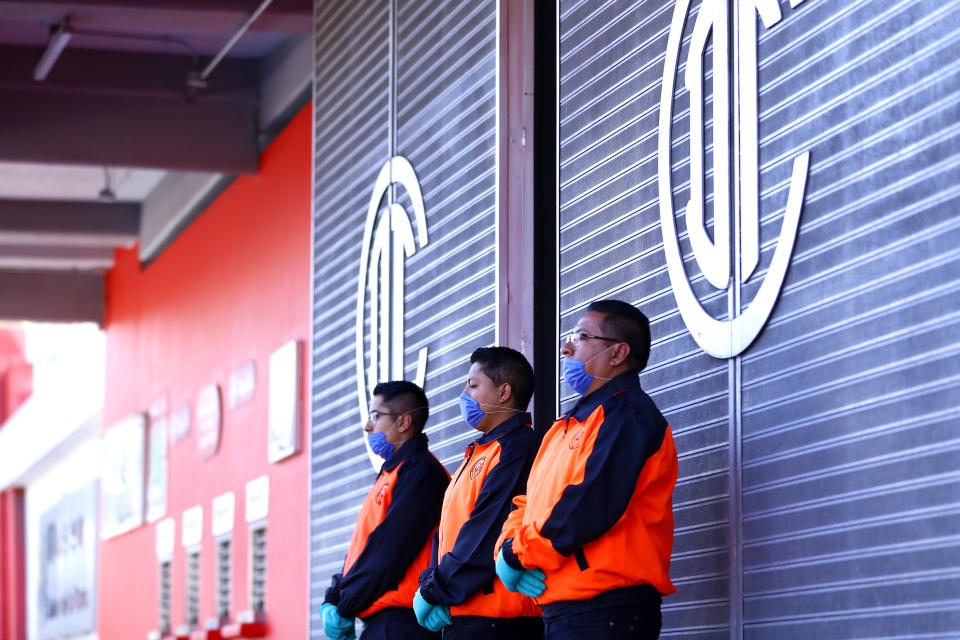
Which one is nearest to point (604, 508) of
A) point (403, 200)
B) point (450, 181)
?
point (450, 181)

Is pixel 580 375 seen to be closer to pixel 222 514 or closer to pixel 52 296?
pixel 222 514

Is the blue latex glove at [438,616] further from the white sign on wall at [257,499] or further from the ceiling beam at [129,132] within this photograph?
the ceiling beam at [129,132]

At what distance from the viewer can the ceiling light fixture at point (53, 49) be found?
324 inches

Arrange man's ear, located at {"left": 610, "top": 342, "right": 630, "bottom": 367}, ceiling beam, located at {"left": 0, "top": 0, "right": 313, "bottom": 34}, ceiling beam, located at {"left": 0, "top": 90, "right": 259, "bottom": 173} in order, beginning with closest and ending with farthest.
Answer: man's ear, located at {"left": 610, "top": 342, "right": 630, "bottom": 367} → ceiling beam, located at {"left": 0, "top": 0, "right": 313, "bottom": 34} → ceiling beam, located at {"left": 0, "top": 90, "right": 259, "bottom": 173}

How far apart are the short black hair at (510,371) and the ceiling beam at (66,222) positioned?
8.99 m

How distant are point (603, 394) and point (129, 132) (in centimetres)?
689

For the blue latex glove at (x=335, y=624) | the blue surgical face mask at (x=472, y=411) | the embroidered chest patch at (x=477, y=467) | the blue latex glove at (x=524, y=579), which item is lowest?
the blue latex glove at (x=335, y=624)

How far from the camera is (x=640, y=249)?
175 inches

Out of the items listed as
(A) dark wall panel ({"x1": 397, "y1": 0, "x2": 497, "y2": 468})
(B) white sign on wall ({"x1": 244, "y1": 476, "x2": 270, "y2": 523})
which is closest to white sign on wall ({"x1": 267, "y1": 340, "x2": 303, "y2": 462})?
(B) white sign on wall ({"x1": 244, "y1": 476, "x2": 270, "y2": 523})

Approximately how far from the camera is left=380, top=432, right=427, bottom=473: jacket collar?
4926mm

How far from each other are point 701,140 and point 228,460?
691 centimetres

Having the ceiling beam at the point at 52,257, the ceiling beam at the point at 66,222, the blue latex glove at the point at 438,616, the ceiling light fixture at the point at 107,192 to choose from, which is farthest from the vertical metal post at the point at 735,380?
the ceiling beam at the point at 52,257

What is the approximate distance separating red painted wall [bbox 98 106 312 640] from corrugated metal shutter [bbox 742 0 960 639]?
5.30m

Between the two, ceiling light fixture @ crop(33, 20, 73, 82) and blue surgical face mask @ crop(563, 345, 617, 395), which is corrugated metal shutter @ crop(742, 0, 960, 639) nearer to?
blue surgical face mask @ crop(563, 345, 617, 395)
